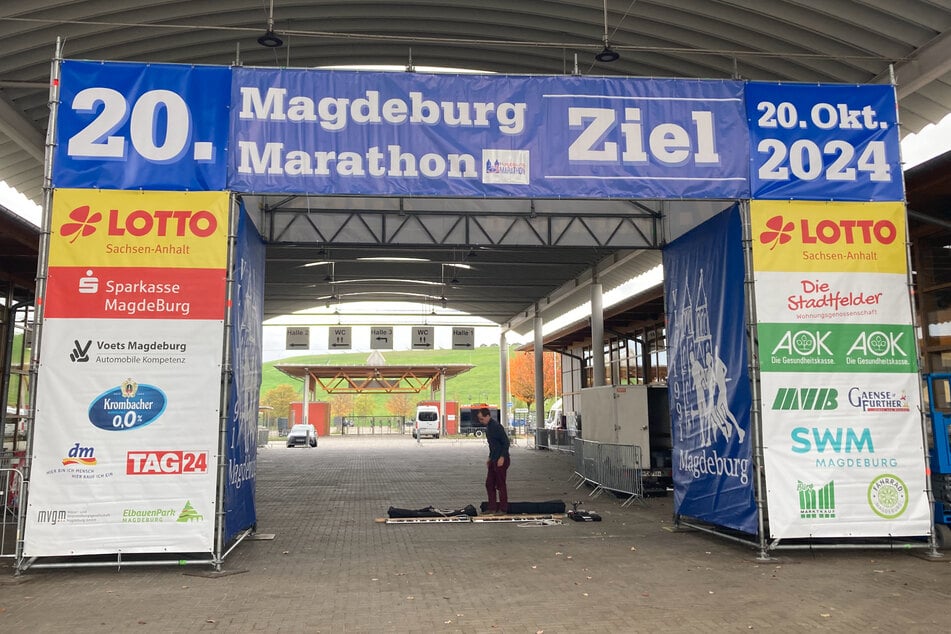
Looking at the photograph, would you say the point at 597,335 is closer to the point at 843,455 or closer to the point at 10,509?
the point at 843,455

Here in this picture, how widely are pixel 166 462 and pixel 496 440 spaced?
19.6 feet

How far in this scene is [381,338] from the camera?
3578cm

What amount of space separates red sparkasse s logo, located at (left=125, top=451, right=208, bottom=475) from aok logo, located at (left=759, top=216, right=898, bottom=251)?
740 cm

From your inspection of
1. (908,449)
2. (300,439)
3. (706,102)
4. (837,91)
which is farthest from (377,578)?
(300,439)

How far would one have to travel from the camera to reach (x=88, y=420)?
8.25m

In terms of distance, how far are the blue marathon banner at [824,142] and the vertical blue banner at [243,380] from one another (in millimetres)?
6738

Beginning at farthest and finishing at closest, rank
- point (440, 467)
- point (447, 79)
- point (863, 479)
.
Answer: point (440, 467) → point (447, 79) → point (863, 479)

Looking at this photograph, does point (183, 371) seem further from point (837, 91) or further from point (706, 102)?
point (837, 91)

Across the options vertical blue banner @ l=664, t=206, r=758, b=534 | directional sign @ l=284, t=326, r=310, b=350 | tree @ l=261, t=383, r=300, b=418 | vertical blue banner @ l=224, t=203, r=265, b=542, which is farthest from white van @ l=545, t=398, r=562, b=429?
tree @ l=261, t=383, r=300, b=418

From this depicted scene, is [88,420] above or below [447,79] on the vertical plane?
below

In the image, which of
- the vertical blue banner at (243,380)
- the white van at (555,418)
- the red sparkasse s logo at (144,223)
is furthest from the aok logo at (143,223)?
the white van at (555,418)

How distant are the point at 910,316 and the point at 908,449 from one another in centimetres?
167

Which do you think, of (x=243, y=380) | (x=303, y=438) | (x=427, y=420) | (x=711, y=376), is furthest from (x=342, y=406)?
(x=711, y=376)

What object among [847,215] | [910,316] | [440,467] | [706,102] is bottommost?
[440,467]
